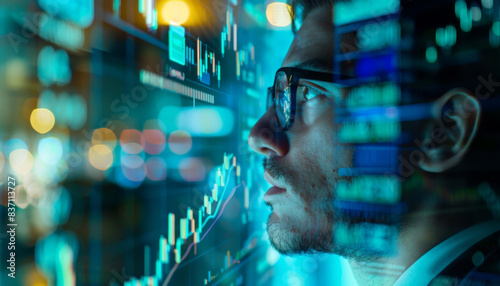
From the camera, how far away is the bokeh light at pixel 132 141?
42 cm

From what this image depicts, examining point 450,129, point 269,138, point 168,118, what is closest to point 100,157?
point 168,118

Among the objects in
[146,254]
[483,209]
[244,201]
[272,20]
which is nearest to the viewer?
[146,254]

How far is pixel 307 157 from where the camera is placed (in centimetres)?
67

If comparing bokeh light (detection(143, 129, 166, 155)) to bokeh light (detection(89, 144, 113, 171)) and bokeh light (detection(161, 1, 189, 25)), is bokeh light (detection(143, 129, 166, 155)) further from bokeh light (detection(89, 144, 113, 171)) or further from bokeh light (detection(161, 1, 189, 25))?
bokeh light (detection(161, 1, 189, 25))

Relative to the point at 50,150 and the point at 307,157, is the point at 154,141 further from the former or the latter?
the point at 307,157

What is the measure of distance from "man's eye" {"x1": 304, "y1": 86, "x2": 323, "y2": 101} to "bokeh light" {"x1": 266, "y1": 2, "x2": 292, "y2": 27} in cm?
36

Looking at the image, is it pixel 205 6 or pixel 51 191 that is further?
pixel 205 6

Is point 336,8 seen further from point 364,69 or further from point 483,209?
point 483,209

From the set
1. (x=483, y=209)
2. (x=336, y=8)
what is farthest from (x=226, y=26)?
(x=483, y=209)

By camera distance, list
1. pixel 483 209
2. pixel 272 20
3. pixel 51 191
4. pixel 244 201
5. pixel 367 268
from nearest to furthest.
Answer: pixel 51 191
pixel 483 209
pixel 367 268
pixel 244 201
pixel 272 20

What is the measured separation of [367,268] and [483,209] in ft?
0.84

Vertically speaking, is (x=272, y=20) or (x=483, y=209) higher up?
(x=272, y=20)

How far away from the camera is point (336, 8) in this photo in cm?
67

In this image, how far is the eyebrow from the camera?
647mm
